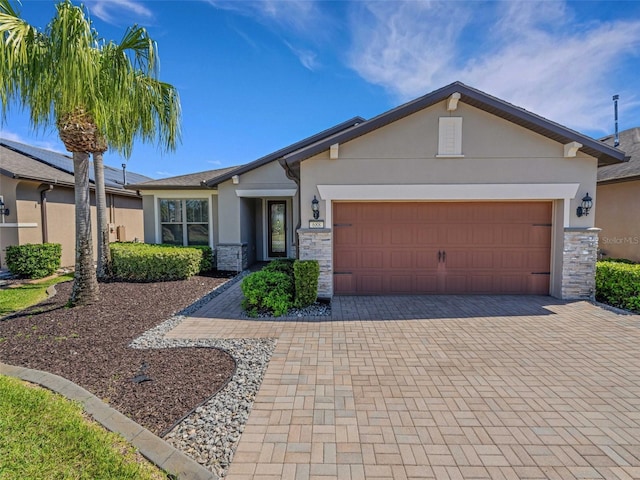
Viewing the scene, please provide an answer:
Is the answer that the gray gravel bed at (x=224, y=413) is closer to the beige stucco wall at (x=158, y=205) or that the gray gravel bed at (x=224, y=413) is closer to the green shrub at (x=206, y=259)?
the green shrub at (x=206, y=259)

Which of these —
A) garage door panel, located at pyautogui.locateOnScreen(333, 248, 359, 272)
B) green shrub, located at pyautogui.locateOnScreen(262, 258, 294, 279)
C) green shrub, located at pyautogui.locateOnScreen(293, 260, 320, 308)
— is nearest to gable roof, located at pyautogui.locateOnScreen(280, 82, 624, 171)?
green shrub, located at pyautogui.locateOnScreen(293, 260, 320, 308)

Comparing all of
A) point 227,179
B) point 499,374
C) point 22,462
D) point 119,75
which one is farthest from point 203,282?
point 499,374

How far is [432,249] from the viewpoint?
27.1 feet

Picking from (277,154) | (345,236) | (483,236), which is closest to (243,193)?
(277,154)

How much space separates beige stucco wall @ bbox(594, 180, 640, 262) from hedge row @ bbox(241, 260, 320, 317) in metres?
10.3

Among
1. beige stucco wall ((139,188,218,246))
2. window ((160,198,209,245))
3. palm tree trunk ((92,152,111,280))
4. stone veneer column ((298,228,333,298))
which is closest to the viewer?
stone veneer column ((298,228,333,298))

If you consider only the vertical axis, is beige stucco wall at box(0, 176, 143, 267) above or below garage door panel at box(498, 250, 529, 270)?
above

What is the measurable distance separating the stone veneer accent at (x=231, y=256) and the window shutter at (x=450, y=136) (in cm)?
800

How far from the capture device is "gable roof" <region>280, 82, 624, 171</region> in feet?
23.3

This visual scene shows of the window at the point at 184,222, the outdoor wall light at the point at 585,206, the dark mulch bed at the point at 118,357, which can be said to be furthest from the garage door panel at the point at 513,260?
the window at the point at 184,222

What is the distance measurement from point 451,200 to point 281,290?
15.6 feet

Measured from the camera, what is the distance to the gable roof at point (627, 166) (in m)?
9.90

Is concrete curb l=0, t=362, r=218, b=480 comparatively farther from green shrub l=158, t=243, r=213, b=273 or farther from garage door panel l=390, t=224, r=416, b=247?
green shrub l=158, t=243, r=213, b=273

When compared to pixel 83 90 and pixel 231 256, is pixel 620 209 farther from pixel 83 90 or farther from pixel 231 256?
pixel 83 90
